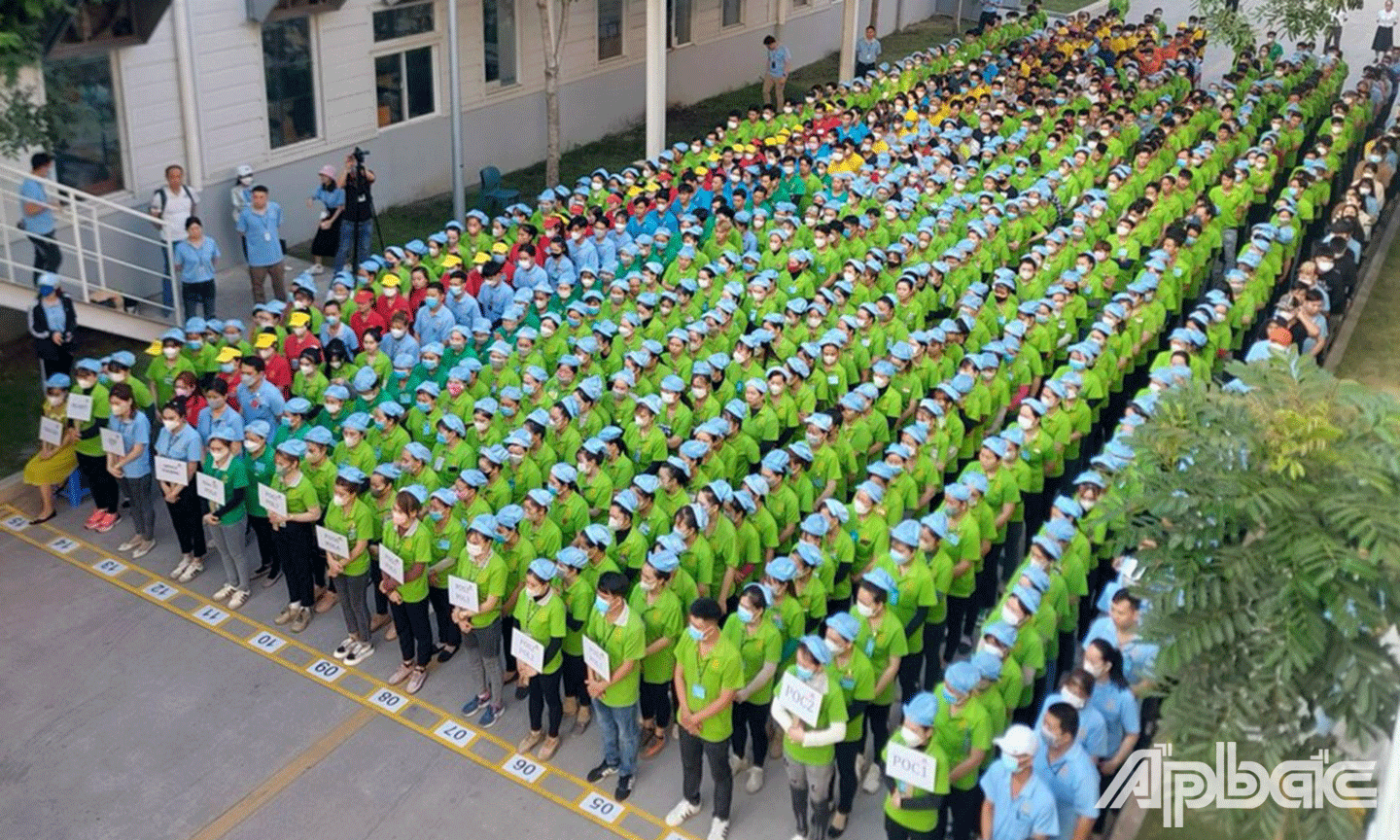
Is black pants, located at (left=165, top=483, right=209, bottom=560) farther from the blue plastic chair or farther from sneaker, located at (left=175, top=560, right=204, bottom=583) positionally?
the blue plastic chair

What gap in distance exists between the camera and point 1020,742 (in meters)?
7.07

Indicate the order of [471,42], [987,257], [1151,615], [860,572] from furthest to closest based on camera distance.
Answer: [471,42] → [987,257] → [860,572] → [1151,615]

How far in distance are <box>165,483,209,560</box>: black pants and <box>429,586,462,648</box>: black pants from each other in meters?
2.38

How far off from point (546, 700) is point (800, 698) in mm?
2229

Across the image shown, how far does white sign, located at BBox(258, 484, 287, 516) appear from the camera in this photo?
10.3m

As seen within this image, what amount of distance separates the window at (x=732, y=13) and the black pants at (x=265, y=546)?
19366 millimetres

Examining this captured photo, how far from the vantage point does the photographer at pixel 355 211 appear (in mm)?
16766

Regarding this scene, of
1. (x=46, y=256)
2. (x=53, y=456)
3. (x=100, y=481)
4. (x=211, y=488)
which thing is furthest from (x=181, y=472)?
(x=46, y=256)

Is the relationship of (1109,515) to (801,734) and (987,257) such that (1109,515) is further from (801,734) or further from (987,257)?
(987,257)

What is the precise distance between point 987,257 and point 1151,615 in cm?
895

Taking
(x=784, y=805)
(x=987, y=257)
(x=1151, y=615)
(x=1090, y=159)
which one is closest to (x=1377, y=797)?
(x=1151, y=615)

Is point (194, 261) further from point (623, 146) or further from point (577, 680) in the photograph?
point (623, 146)

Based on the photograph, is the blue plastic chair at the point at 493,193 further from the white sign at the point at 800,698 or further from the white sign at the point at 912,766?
the white sign at the point at 912,766

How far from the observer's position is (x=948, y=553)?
9445mm
